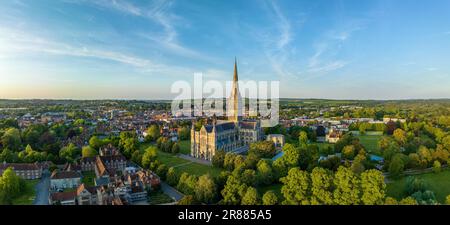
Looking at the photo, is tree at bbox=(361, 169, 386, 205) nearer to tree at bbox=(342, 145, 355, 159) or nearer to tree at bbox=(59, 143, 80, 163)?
tree at bbox=(342, 145, 355, 159)

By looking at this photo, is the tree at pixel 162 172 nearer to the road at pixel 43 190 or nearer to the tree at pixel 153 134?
the road at pixel 43 190

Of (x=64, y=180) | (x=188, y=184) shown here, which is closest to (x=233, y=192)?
(x=188, y=184)

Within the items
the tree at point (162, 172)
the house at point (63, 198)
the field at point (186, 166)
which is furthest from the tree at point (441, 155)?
the house at point (63, 198)

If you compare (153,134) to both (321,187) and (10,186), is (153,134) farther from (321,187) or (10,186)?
(321,187)

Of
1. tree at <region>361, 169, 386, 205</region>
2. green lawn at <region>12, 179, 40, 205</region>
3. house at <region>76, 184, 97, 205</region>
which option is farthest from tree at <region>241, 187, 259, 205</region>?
green lawn at <region>12, 179, 40, 205</region>
